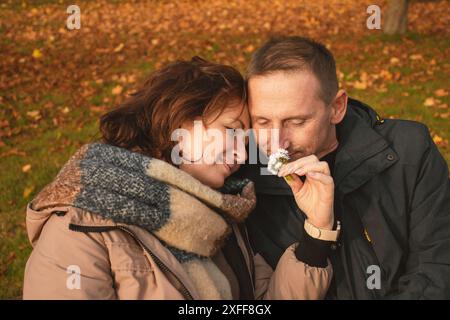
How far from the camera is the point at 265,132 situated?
3047mm

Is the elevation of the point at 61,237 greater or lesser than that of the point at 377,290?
greater

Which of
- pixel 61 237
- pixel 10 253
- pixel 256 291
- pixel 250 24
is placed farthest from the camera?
pixel 250 24

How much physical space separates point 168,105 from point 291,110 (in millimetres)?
678

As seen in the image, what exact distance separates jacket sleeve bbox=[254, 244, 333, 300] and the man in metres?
0.07

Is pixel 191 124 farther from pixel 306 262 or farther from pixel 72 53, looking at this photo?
pixel 72 53

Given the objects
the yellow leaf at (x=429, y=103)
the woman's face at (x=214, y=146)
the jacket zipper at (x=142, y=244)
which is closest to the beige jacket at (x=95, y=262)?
the jacket zipper at (x=142, y=244)

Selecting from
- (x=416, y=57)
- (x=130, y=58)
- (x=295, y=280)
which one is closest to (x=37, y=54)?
(x=130, y=58)

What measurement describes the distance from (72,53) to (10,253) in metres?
6.40

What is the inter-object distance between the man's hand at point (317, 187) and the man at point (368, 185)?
0.54 ft

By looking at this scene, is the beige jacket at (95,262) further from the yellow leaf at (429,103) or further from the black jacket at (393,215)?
the yellow leaf at (429,103)

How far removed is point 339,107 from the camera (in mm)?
3244

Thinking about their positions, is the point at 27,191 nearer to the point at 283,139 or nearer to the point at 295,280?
the point at 283,139

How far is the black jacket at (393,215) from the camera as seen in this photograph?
291 cm
